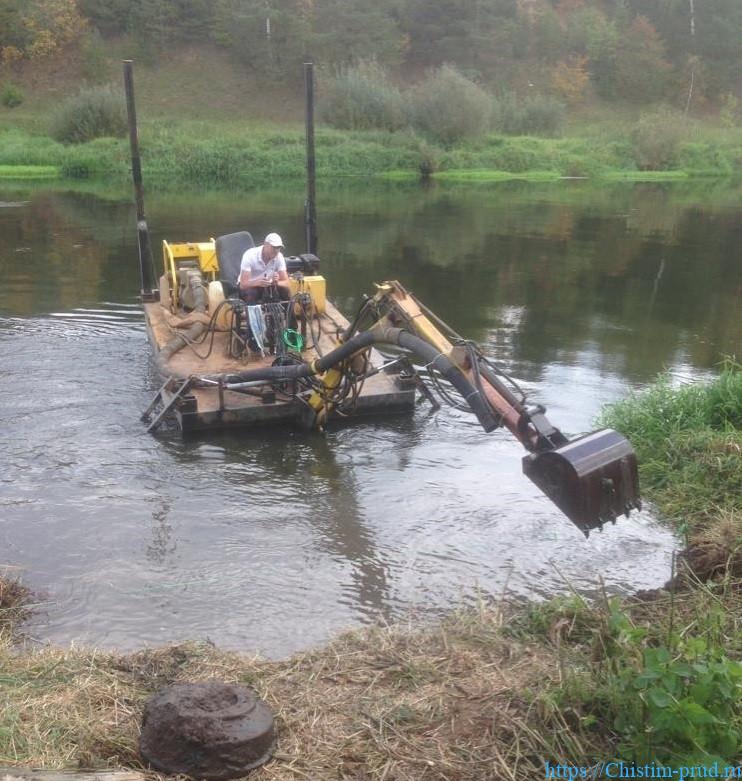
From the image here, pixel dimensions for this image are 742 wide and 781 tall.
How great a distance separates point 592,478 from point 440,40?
58154 millimetres

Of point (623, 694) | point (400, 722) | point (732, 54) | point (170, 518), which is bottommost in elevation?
point (170, 518)

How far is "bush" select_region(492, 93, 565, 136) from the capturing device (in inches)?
1869

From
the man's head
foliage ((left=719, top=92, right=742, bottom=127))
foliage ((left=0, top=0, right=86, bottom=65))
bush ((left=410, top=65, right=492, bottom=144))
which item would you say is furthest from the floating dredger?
foliage ((left=719, top=92, right=742, bottom=127))

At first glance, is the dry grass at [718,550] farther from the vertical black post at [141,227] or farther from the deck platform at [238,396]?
the vertical black post at [141,227]

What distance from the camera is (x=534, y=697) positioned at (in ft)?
13.8

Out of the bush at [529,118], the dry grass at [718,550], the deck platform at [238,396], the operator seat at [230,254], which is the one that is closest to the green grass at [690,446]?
the dry grass at [718,550]

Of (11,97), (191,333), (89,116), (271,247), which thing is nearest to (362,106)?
(89,116)

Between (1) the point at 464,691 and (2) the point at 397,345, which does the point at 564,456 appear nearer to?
(1) the point at 464,691

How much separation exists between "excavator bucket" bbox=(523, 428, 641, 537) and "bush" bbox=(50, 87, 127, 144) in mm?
39482

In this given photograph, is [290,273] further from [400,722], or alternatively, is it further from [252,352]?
[400,722]

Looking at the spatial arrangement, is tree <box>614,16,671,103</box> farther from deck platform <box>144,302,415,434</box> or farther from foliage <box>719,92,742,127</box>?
deck platform <box>144,302,415,434</box>

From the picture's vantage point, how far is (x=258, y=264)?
10.1 metres

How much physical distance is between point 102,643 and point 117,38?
59.3 m

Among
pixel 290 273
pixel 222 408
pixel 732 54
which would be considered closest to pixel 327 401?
pixel 222 408
